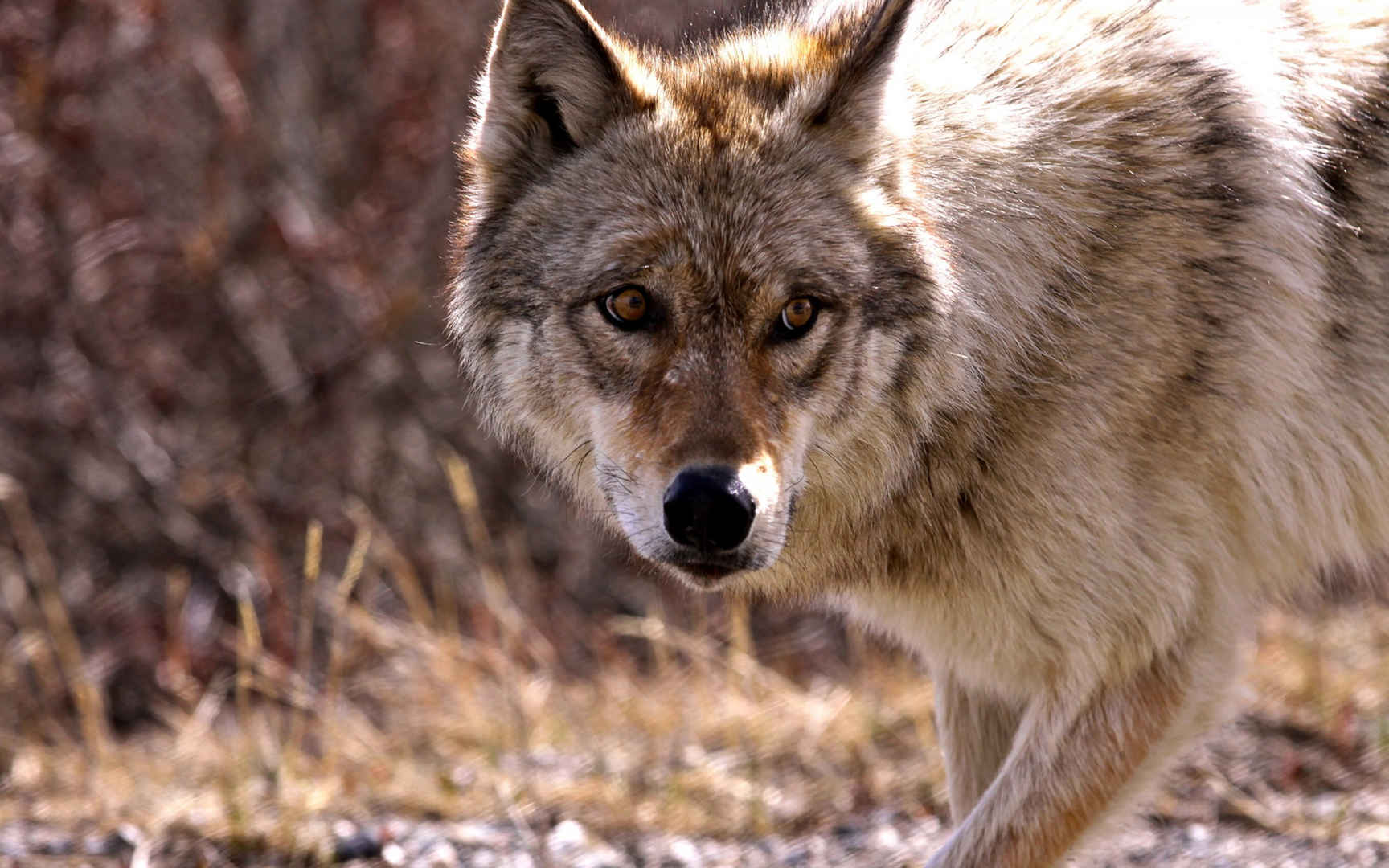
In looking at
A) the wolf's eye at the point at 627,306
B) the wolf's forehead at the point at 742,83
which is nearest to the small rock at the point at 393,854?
the wolf's eye at the point at 627,306

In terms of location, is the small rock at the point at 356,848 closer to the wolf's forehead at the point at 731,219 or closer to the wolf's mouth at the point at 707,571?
the wolf's mouth at the point at 707,571

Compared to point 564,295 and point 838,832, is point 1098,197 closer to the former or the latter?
point 564,295

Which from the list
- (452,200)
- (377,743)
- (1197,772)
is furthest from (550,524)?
(1197,772)

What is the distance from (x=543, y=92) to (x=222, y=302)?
468 cm

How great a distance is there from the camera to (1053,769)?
3.14m

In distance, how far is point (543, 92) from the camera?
10.6 feet

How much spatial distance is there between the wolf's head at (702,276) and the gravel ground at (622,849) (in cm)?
129

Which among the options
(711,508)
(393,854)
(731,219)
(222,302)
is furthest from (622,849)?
(222,302)

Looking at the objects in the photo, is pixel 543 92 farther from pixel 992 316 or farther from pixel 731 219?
pixel 992 316

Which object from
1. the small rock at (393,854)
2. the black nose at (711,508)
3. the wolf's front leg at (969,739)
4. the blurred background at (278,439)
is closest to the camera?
the black nose at (711,508)

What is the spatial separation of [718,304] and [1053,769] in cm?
125

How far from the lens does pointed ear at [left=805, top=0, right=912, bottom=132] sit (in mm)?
3004

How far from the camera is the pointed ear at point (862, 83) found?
3004 millimetres

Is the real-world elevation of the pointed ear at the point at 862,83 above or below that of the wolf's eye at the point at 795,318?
above
